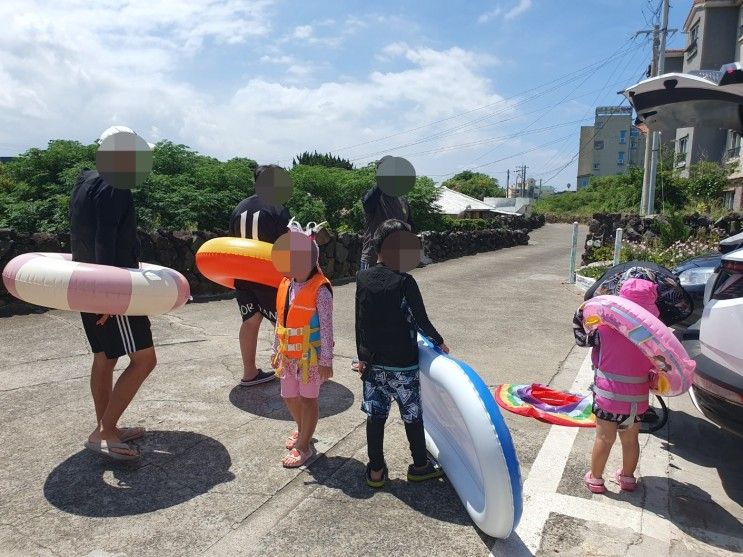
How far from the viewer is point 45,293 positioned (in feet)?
10.5

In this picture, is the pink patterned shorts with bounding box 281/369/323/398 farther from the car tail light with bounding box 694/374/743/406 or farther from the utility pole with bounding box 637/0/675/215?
the utility pole with bounding box 637/0/675/215

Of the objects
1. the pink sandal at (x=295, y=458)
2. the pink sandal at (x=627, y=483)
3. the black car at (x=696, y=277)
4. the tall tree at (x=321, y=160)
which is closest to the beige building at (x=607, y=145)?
the tall tree at (x=321, y=160)

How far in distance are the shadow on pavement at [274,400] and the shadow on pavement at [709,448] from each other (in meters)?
2.48

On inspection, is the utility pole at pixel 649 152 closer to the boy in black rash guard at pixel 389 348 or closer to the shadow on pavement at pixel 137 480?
the boy in black rash guard at pixel 389 348

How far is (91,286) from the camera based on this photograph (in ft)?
10.2

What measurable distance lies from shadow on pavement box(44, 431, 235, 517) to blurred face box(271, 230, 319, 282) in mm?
1295

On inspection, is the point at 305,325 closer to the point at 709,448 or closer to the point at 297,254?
the point at 297,254

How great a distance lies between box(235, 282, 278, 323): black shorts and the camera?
4727mm

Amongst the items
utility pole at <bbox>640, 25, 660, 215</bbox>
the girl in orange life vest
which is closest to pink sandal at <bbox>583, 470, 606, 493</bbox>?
the girl in orange life vest

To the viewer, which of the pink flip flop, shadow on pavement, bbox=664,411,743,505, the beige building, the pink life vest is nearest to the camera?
the pink life vest

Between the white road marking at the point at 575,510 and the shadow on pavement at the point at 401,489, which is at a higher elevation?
the shadow on pavement at the point at 401,489

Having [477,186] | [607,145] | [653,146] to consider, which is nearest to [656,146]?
[653,146]

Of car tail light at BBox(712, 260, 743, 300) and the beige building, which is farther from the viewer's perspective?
the beige building

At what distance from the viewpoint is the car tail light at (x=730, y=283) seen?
3.26m
